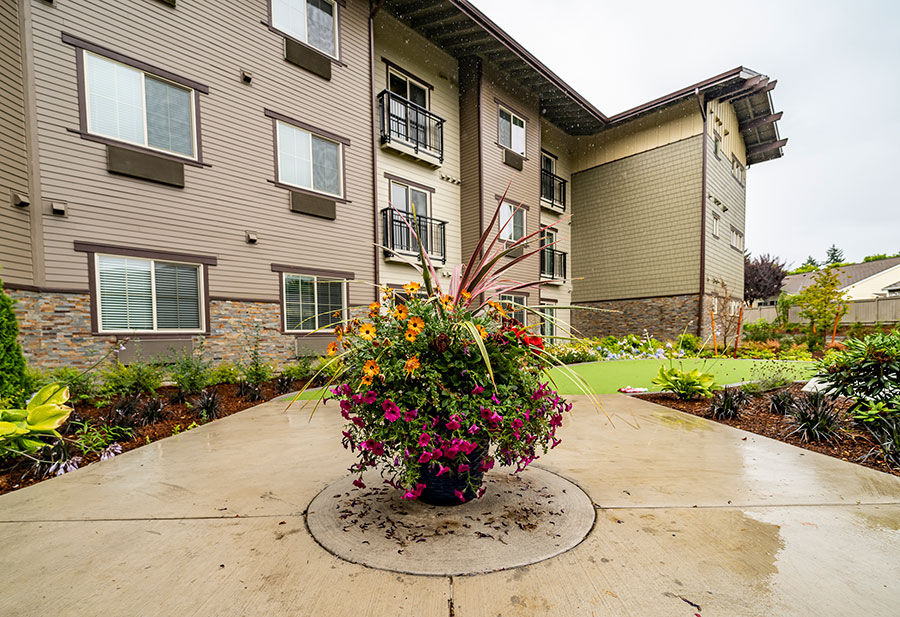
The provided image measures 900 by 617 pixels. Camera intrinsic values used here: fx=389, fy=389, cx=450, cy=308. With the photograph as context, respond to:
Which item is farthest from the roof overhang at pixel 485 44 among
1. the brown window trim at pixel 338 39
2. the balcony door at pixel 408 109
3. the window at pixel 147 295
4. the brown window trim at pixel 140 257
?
the window at pixel 147 295

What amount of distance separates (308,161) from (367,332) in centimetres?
760

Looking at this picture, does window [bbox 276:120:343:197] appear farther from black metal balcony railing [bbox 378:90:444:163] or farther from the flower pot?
the flower pot

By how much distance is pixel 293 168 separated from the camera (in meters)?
8.17

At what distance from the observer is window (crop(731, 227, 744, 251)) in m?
15.3

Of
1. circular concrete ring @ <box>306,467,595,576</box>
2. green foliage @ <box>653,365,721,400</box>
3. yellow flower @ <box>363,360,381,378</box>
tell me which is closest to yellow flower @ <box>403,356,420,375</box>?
yellow flower @ <box>363,360,381,378</box>

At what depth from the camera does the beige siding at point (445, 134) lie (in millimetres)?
9906

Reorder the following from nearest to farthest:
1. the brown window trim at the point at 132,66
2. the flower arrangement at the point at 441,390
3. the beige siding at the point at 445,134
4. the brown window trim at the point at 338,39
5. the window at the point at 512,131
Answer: the flower arrangement at the point at 441,390 → the brown window trim at the point at 132,66 → the brown window trim at the point at 338,39 → the beige siding at the point at 445,134 → the window at the point at 512,131

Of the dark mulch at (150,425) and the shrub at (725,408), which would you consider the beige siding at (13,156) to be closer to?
the dark mulch at (150,425)

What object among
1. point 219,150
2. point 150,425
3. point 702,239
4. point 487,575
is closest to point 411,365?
point 487,575

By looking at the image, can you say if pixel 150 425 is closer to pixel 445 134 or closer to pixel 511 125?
pixel 445 134

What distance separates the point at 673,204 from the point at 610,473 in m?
13.2

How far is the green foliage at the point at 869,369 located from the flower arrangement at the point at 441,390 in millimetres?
3586

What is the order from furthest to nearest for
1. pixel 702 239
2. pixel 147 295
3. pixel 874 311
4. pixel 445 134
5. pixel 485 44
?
1. pixel 874 311
2. pixel 702 239
3. pixel 445 134
4. pixel 485 44
5. pixel 147 295

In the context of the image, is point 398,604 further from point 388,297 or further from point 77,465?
point 77,465
